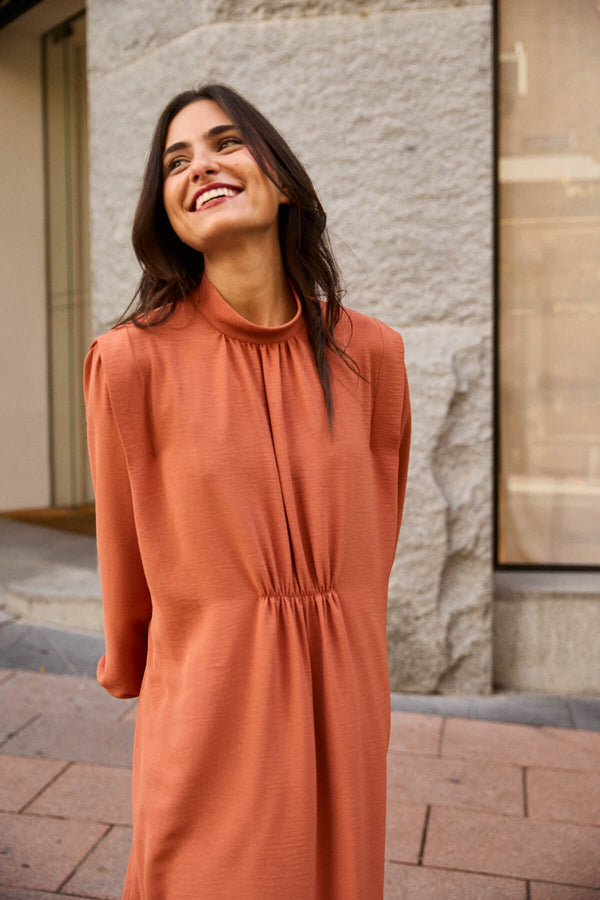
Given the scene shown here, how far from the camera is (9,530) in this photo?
7.64 meters

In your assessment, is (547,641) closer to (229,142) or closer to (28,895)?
(28,895)

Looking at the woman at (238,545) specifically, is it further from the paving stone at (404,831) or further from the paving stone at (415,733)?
the paving stone at (415,733)

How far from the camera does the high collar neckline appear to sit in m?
1.61

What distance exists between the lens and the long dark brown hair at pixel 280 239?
164 cm

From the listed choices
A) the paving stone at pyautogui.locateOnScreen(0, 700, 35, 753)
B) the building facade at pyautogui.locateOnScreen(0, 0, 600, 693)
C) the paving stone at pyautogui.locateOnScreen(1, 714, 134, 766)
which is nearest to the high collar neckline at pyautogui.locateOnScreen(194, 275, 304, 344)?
the paving stone at pyautogui.locateOnScreen(1, 714, 134, 766)

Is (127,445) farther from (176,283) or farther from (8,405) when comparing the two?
(8,405)

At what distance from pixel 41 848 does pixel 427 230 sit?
2994 millimetres

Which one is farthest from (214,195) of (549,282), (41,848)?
(549,282)

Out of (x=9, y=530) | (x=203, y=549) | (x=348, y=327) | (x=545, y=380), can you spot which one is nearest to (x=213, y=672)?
(x=203, y=549)

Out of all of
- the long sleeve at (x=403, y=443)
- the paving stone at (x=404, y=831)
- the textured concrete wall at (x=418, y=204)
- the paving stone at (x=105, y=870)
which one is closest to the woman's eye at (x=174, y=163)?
the long sleeve at (x=403, y=443)

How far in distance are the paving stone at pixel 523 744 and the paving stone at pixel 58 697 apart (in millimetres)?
1513

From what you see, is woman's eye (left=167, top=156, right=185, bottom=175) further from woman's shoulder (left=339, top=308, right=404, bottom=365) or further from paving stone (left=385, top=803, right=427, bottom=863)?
paving stone (left=385, top=803, right=427, bottom=863)

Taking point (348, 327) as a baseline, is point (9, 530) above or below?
below

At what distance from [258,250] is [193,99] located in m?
0.32
